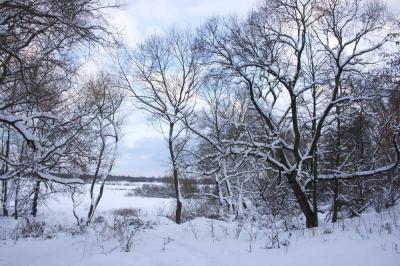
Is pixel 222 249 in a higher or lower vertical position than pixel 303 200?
lower

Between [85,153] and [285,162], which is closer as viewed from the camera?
[85,153]

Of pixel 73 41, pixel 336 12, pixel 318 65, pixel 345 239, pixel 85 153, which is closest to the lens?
pixel 73 41

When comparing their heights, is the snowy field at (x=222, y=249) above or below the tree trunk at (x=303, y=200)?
below

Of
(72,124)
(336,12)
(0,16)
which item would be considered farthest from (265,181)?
(0,16)

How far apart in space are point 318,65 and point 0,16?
35.6 feet

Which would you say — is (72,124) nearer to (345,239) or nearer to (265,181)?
(345,239)

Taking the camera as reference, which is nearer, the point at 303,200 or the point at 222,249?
the point at 222,249

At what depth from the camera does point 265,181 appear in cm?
1908

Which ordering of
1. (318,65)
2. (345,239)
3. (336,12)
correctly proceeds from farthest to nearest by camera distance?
(318,65) < (336,12) < (345,239)

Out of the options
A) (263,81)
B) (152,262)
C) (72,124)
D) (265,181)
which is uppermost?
(263,81)

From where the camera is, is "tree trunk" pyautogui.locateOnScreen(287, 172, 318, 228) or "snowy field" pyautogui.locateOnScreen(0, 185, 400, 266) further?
"tree trunk" pyautogui.locateOnScreen(287, 172, 318, 228)

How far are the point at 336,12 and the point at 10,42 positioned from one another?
34.7 feet

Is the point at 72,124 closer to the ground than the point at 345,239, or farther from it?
farther from it

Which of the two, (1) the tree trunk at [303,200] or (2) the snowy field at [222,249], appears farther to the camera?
(1) the tree trunk at [303,200]
